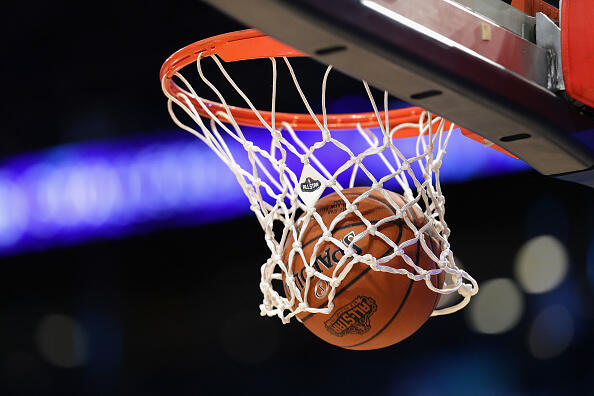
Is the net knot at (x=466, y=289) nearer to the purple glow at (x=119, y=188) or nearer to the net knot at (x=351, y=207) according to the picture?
the net knot at (x=351, y=207)

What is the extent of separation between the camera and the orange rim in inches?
35.5

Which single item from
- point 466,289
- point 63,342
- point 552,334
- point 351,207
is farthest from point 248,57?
point 63,342

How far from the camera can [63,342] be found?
2.35m

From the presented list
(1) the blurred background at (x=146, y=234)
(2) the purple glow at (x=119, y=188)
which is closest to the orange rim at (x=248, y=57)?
(1) the blurred background at (x=146, y=234)

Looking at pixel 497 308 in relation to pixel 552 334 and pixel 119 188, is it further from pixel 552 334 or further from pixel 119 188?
pixel 119 188

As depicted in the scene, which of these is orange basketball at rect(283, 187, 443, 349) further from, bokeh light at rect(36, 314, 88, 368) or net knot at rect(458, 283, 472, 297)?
bokeh light at rect(36, 314, 88, 368)

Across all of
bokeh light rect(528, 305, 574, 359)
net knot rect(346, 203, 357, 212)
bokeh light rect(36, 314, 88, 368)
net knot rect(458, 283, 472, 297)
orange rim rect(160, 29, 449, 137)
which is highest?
orange rim rect(160, 29, 449, 137)

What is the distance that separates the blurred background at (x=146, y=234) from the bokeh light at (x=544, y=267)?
0.11ft

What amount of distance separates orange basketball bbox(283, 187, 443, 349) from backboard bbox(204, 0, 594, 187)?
27 centimetres

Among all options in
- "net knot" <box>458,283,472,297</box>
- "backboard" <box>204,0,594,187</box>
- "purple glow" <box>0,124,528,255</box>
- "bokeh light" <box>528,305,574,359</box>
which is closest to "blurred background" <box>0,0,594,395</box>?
"purple glow" <box>0,124,528,255</box>

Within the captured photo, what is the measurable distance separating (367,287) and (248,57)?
371 mm

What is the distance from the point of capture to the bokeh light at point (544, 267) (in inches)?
83.4

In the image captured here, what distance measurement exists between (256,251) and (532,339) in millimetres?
957

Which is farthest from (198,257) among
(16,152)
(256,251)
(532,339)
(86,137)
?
(532,339)
